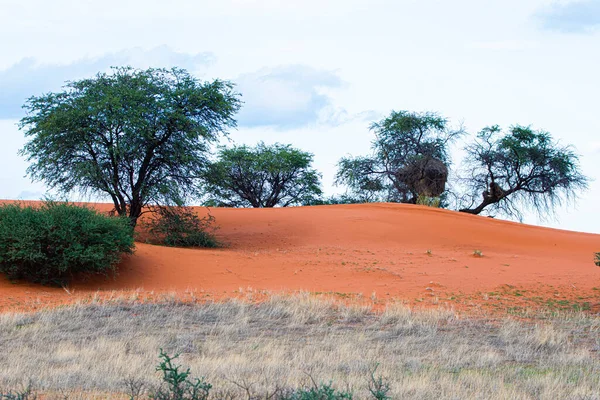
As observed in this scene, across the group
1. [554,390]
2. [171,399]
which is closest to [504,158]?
[554,390]

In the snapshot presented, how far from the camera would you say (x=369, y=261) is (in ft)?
67.8

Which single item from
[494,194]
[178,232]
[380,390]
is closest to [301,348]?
[380,390]

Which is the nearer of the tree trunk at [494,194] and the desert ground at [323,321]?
the desert ground at [323,321]

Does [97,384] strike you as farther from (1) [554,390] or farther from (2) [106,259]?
(2) [106,259]

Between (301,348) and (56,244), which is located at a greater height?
(56,244)

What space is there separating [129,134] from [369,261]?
9324 mm

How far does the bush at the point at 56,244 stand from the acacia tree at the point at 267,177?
23.7 metres

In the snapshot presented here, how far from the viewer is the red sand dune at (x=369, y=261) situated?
54.9 feet

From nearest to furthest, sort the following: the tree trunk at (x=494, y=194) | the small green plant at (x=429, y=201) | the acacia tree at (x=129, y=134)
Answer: the acacia tree at (x=129, y=134)
the small green plant at (x=429, y=201)
the tree trunk at (x=494, y=194)

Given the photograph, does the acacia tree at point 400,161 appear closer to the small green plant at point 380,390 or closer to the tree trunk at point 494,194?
the tree trunk at point 494,194

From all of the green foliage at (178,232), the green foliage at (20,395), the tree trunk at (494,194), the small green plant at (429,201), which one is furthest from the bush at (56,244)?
the tree trunk at (494,194)

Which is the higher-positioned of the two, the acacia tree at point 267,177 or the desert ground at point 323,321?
the acacia tree at point 267,177

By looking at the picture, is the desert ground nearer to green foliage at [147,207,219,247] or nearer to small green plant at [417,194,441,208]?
green foliage at [147,207,219,247]

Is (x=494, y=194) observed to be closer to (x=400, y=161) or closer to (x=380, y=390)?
(x=400, y=161)
